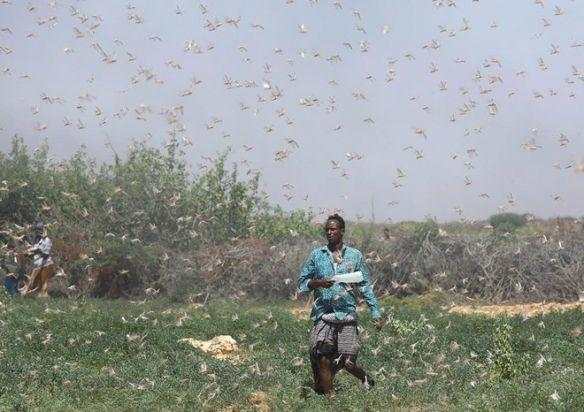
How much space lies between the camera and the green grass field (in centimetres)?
1104

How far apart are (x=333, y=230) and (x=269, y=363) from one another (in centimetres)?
413

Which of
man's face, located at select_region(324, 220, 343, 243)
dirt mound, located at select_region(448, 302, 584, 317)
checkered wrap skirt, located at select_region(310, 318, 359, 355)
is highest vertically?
man's face, located at select_region(324, 220, 343, 243)

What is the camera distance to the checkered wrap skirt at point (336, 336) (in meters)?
11.0

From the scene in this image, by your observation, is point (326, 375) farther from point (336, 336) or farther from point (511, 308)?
point (511, 308)

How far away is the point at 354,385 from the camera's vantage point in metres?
11.8

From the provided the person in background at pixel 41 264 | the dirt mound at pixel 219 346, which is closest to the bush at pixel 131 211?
the person in background at pixel 41 264

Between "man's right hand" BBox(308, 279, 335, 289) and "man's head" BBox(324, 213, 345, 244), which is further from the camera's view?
"man's head" BBox(324, 213, 345, 244)

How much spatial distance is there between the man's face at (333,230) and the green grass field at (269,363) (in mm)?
1680

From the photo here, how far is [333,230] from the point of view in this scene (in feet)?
35.7

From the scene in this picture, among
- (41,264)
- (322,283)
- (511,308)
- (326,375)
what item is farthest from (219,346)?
(41,264)

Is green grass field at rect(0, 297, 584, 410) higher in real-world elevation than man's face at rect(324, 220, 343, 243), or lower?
lower

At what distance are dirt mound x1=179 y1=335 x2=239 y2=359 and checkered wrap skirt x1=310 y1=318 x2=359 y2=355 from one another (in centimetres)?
545

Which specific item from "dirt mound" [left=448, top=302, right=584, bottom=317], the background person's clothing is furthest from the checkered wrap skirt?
the background person's clothing

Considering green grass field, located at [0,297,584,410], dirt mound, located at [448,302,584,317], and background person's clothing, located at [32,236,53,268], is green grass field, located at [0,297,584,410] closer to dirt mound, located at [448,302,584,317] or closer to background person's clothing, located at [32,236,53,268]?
dirt mound, located at [448,302,584,317]
